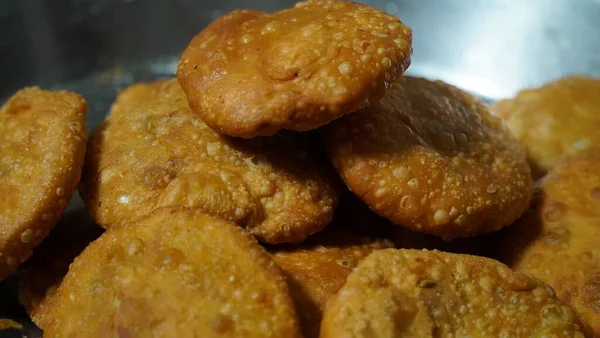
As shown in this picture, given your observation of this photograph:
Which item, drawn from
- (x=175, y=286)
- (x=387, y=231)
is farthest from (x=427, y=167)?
(x=175, y=286)

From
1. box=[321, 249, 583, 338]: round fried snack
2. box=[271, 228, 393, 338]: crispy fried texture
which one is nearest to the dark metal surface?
box=[271, 228, 393, 338]: crispy fried texture

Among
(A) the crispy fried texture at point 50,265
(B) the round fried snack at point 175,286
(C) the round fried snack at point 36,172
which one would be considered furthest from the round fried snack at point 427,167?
(A) the crispy fried texture at point 50,265

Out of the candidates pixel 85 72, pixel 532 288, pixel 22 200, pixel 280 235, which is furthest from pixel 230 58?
pixel 85 72

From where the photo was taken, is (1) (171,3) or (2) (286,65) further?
(1) (171,3)

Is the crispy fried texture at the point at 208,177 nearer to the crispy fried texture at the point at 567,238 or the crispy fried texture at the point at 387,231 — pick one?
the crispy fried texture at the point at 387,231

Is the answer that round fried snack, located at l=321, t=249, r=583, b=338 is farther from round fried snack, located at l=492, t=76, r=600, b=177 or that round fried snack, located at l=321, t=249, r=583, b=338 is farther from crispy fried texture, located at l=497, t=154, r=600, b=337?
round fried snack, located at l=492, t=76, r=600, b=177

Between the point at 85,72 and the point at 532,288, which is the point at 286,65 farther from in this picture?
the point at 85,72

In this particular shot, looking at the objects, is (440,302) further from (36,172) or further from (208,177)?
(36,172)
